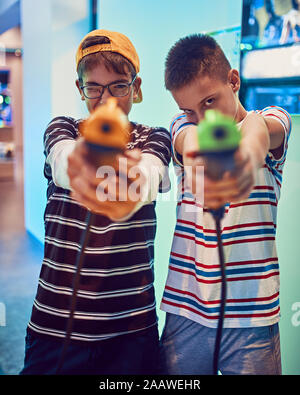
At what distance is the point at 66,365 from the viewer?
0.77 m

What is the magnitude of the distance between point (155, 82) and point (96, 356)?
1.39 metres

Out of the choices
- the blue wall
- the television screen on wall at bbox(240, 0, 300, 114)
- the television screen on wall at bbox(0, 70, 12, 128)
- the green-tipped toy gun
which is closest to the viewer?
the green-tipped toy gun

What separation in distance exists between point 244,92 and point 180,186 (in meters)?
0.64

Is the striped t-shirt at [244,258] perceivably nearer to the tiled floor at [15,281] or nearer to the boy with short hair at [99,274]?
the boy with short hair at [99,274]

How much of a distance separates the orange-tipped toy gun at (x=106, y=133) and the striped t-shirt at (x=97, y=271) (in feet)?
1.11

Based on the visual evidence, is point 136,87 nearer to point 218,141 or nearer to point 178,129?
point 178,129

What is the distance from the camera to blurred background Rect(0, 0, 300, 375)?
125 centimetres

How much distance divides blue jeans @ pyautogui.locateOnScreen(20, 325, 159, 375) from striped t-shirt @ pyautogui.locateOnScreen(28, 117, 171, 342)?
2cm

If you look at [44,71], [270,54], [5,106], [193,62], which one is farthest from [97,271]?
[5,106]

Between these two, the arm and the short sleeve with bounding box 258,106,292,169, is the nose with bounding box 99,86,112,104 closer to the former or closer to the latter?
the arm

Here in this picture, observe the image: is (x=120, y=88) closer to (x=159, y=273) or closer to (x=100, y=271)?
(x=100, y=271)

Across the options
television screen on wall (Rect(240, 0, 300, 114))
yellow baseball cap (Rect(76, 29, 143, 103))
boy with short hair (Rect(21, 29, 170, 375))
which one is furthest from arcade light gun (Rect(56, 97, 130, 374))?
television screen on wall (Rect(240, 0, 300, 114))

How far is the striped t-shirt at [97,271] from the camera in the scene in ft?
2.60

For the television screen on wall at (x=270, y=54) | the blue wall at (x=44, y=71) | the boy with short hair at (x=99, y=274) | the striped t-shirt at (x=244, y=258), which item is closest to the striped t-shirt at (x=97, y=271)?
the boy with short hair at (x=99, y=274)
